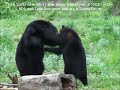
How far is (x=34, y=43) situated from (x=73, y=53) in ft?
2.41

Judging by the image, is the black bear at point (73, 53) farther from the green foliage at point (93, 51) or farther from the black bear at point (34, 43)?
the green foliage at point (93, 51)

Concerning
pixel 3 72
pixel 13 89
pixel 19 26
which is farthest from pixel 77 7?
pixel 13 89

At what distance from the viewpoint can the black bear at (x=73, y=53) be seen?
7.52 meters

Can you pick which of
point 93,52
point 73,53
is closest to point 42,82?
point 73,53

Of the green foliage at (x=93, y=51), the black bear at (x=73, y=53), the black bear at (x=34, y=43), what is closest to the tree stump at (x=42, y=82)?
the black bear at (x=34, y=43)

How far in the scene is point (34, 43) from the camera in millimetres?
7270

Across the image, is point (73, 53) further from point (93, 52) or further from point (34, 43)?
point (93, 52)

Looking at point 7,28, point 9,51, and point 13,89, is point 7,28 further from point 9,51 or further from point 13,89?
point 13,89

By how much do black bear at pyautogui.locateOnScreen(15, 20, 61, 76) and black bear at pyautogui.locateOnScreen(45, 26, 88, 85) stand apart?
0.16 metres

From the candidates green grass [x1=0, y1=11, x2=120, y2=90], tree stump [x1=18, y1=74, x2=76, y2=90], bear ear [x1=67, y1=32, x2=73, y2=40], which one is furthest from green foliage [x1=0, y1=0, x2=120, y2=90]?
tree stump [x1=18, y1=74, x2=76, y2=90]

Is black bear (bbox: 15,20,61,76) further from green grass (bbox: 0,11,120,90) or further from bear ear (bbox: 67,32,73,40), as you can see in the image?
green grass (bbox: 0,11,120,90)

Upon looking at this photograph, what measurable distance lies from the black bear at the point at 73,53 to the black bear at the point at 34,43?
0.16 meters

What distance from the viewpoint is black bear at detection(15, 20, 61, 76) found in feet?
24.0

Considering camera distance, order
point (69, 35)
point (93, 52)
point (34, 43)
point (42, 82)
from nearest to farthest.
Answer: point (42, 82) → point (34, 43) → point (69, 35) → point (93, 52)
